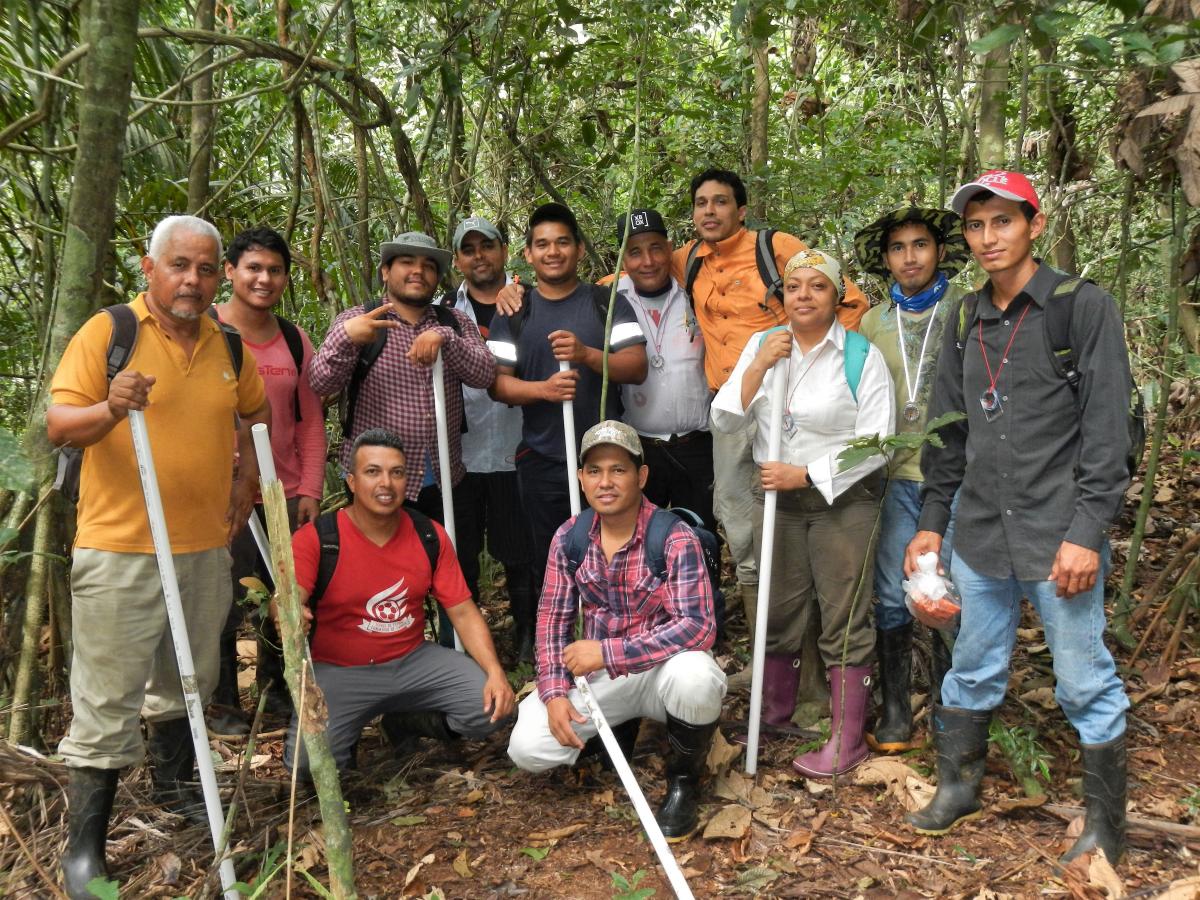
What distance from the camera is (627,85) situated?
22.1ft

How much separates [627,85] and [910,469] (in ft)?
13.4

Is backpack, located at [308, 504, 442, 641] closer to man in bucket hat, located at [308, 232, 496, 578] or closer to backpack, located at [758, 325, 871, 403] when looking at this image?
man in bucket hat, located at [308, 232, 496, 578]

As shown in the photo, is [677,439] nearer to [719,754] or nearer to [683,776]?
[719,754]

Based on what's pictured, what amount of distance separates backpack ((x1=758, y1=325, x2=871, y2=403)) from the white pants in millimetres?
1276

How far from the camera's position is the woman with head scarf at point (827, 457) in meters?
3.82

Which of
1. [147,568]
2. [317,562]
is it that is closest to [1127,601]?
[317,562]

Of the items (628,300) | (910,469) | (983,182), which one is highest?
(983,182)

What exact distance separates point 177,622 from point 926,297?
10.5 feet

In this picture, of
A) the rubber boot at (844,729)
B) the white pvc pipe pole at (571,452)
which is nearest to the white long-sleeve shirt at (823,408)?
the white pvc pipe pole at (571,452)

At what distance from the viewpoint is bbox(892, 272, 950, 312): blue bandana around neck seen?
3.98 m

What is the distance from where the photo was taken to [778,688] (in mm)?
4242

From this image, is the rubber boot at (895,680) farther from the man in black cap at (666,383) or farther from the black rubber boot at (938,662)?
the man in black cap at (666,383)

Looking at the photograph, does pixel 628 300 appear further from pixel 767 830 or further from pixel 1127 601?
pixel 1127 601

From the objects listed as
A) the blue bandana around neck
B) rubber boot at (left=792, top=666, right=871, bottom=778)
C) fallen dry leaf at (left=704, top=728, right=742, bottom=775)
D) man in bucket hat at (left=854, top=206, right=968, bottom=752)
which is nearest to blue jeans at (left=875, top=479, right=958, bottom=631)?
man in bucket hat at (left=854, top=206, right=968, bottom=752)
